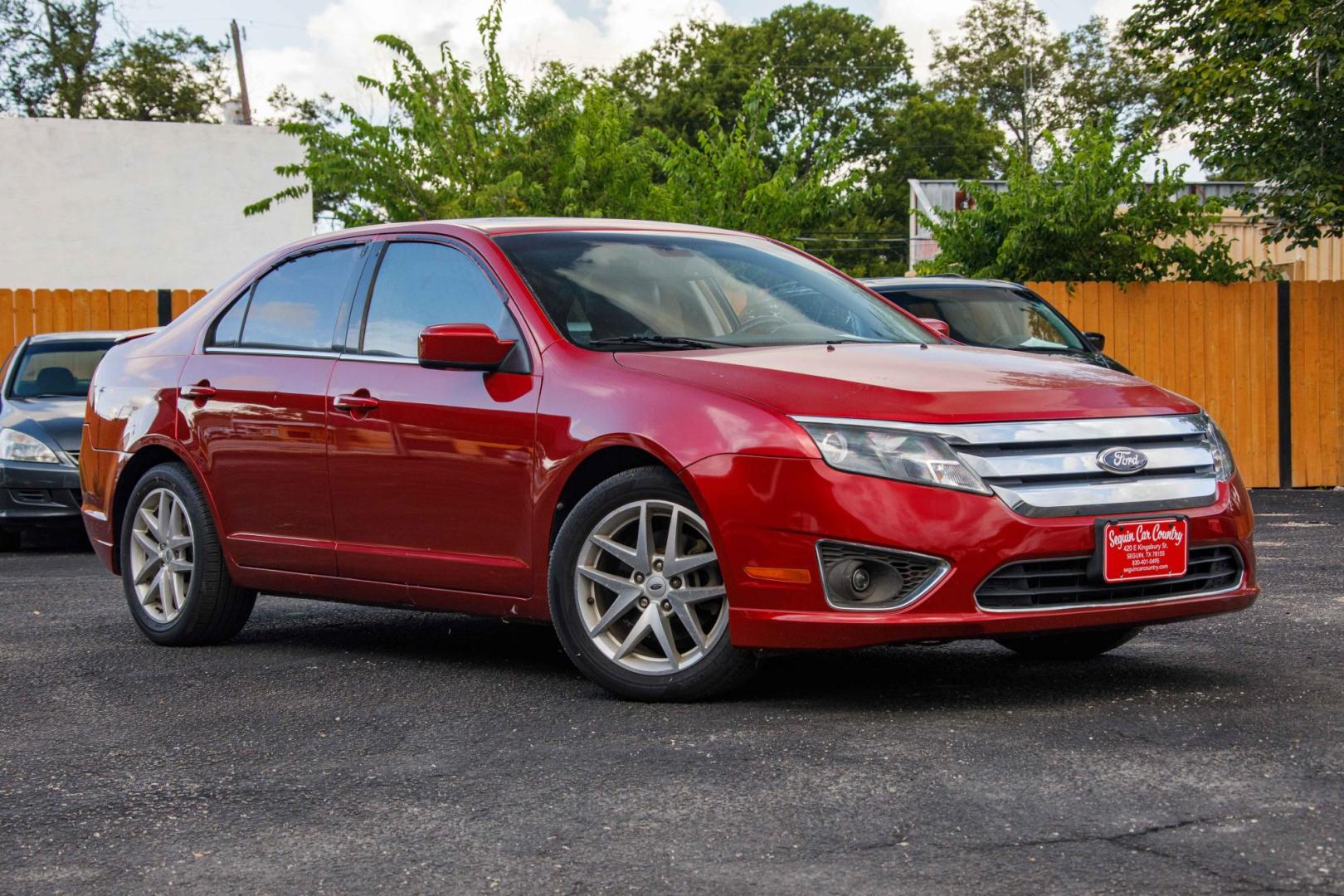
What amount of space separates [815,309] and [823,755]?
88.2 inches

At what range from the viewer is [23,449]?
12.8 meters

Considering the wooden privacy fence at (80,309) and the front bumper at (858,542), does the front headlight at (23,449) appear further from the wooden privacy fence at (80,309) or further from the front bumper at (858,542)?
the front bumper at (858,542)

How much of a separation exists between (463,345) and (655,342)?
63 cm

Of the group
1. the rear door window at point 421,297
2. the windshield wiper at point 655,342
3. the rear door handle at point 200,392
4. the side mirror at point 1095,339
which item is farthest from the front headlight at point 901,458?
the side mirror at point 1095,339

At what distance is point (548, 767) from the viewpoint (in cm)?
481

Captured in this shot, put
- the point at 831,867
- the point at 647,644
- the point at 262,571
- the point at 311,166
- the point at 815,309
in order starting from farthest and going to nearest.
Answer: the point at 311,166
the point at 262,571
the point at 815,309
the point at 647,644
the point at 831,867

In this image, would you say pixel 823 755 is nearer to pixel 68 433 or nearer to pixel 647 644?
pixel 647 644

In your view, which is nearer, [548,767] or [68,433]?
[548,767]

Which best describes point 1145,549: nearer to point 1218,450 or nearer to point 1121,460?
point 1121,460

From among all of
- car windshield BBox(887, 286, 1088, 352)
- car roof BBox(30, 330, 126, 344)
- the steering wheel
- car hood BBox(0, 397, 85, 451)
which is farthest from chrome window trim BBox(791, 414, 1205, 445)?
car roof BBox(30, 330, 126, 344)

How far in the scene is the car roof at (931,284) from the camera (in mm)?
12547

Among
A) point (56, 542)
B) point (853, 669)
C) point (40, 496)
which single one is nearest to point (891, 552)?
point (853, 669)

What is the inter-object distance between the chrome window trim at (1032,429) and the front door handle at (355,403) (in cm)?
192

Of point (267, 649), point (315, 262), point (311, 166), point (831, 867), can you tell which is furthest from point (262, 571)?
point (311, 166)
